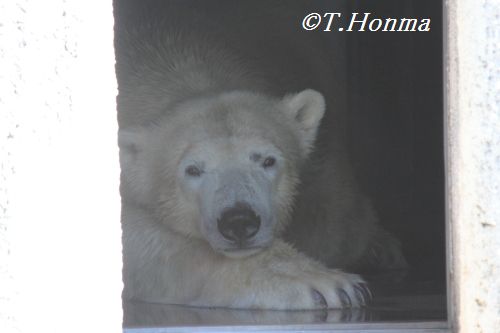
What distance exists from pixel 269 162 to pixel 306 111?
335mm

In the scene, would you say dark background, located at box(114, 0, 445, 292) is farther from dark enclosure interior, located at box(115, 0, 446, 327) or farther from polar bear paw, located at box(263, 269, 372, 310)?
polar bear paw, located at box(263, 269, 372, 310)

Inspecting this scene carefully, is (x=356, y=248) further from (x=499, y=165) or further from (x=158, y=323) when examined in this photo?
(x=499, y=165)

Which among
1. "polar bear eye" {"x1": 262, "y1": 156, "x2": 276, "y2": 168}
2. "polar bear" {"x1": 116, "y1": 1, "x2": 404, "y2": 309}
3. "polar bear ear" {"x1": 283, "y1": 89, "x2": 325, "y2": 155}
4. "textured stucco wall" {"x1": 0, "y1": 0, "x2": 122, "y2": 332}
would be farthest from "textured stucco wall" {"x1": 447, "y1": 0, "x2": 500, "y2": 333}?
"polar bear ear" {"x1": 283, "y1": 89, "x2": 325, "y2": 155}

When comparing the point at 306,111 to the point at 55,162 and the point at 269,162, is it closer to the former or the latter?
the point at 269,162

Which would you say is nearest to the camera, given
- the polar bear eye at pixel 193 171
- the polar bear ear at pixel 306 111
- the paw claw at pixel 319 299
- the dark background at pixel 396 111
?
the paw claw at pixel 319 299

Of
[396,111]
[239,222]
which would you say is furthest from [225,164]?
[396,111]

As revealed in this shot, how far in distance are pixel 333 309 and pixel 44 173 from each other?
3.48ft

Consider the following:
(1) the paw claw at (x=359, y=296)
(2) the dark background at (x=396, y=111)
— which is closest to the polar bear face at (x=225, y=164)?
(1) the paw claw at (x=359, y=296)

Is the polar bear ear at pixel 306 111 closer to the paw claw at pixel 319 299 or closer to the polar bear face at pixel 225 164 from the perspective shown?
the polar bear face at pixel 225 164

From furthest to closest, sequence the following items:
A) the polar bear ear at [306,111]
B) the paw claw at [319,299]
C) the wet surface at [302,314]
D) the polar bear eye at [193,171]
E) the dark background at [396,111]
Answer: the dark background at [396,111]
the polar bear ear at [306,111]
the polar bear eye at [193,171]
the paw claw at [319,299]
the wet surface at [302,314]

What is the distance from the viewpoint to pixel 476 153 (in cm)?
216

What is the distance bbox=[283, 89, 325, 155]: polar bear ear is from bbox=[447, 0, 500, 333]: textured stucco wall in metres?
1.30

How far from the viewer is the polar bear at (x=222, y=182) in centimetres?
300

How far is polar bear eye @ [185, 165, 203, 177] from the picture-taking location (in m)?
3.19
